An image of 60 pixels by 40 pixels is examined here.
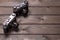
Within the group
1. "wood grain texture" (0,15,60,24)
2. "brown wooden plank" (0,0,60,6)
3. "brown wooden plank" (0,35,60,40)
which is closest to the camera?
"brown wooden plank" (0,35,60,40)

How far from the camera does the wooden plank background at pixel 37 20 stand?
1435 mm

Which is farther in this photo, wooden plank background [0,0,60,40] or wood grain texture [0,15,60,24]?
wood grain texture [0,15,60,24]

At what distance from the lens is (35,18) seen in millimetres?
1593

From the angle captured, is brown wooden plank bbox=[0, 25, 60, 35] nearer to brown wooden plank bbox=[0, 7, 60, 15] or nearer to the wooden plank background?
the wooden plank background

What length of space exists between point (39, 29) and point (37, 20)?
116 millimetres

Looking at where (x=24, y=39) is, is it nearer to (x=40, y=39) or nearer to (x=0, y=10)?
(x=40, y=39)

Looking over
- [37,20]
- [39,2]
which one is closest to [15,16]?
[37,20]

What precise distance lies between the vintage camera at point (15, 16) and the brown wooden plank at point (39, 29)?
0.05 m

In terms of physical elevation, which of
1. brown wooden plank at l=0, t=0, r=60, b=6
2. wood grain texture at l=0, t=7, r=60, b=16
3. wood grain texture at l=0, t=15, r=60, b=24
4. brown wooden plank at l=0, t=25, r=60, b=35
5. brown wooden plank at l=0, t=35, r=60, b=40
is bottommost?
brown wooden plank at l=0, t=35, r=60, b=40

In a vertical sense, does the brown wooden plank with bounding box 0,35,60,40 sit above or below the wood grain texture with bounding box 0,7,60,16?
below

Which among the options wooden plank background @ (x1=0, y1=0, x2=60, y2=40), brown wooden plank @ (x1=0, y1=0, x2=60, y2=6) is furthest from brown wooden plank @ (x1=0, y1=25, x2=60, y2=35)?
brown wooden plank @ (x1=0, y1=0, x2=60, y2=6)

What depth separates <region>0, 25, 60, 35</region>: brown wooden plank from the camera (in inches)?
57.3

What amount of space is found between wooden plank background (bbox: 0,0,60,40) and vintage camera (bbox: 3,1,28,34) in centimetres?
4

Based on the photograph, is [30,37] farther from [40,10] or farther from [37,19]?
[40,10]
